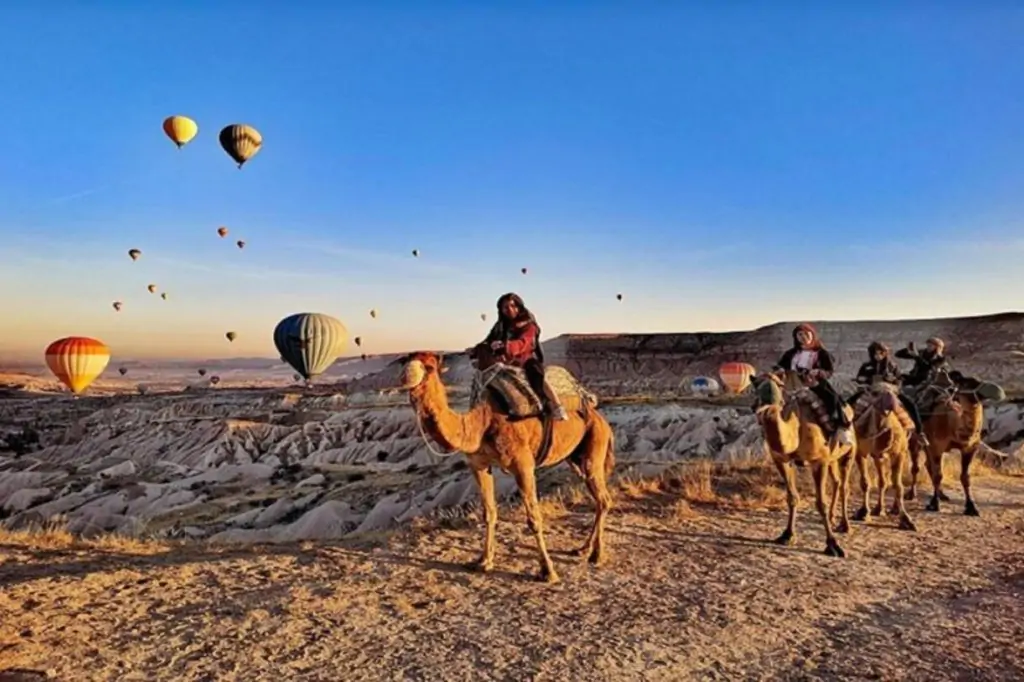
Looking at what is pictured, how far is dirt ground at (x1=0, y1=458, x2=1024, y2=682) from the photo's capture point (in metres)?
5.48

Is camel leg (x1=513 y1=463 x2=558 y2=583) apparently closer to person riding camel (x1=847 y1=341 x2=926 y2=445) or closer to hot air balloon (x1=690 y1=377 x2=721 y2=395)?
person riding camel (x1=847 y1=341 x2=926 y2=445)

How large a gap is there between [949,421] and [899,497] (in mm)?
2663

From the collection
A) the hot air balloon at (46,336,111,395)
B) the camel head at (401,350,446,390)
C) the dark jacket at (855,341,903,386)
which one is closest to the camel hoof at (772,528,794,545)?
the dark jacket at (855,341,903,386)

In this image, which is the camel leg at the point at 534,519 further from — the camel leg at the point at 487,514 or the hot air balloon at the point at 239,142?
the hot air balloon at the point at 239,142

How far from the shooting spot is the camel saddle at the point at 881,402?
11516 mm

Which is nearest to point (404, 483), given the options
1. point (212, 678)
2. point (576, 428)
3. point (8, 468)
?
point (576, 428)

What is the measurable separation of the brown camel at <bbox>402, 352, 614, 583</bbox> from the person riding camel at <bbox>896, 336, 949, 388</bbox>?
26.5ft

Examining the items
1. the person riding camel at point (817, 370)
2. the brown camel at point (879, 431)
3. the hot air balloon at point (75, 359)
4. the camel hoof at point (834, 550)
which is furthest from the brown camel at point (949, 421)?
the hot air balloon at point (75, 359)

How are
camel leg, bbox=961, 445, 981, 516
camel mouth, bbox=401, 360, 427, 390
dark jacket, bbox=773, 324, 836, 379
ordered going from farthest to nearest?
camel leg, bbox=961, 445, 981, 516
dark jacket, bbox=773, 324, 836, 379
camel mouth, bbox=401, 360, 427, 390

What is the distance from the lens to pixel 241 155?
41.7 meters

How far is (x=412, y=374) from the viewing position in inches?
275

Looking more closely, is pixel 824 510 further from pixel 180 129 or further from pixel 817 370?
pixel 180 129

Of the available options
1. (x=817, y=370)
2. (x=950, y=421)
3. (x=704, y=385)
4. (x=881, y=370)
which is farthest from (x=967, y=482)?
(x=704, y=385)

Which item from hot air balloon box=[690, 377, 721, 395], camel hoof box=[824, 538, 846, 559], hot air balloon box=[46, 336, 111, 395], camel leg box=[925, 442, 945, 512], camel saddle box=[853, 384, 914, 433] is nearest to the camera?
camel hoof box=[824, 538, 846, 559]
